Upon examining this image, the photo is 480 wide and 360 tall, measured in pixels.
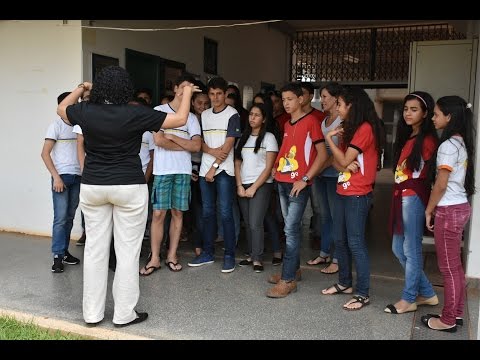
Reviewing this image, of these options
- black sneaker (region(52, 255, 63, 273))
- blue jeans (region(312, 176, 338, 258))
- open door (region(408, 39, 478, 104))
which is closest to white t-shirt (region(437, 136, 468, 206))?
blue jeans (region(312, 176, 338, 258))

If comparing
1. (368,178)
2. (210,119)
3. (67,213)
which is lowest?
(67,213)

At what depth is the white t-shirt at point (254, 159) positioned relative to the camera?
14.5 ft

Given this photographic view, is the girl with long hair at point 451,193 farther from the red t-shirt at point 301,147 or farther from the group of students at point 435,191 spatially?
the red t-shirt at point 301,147

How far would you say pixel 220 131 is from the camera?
14.8ft

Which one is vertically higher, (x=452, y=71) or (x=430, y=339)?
(x=452, y=71)

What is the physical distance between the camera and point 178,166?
439 cm

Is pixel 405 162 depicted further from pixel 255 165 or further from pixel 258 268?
pixel 258 268

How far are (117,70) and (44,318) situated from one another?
182 cm

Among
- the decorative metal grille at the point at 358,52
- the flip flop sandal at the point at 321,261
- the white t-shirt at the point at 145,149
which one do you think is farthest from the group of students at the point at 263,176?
the decorative metal grille at the point at 358,52

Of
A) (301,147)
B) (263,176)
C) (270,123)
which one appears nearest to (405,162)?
(301,147)

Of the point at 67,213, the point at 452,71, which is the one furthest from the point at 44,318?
the point at 452,71

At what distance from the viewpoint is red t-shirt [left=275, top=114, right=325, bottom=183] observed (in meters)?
3.91

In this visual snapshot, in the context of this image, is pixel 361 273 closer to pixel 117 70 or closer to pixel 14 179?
pixel 117 70

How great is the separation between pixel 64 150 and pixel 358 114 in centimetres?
271
